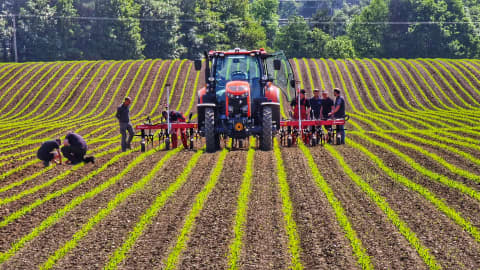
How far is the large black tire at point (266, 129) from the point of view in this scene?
1501 cm

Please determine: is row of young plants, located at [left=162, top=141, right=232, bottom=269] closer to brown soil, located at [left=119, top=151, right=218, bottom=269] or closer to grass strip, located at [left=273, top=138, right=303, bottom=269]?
brown soil, located at [left=119, top=151, right=218, bottom=269]

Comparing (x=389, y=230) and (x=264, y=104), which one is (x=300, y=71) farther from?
(x=389, y=230)

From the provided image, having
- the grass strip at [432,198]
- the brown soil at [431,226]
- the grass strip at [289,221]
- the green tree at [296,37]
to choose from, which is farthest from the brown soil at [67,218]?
the green tree at [296,37]

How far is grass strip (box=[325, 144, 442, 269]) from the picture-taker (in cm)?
755

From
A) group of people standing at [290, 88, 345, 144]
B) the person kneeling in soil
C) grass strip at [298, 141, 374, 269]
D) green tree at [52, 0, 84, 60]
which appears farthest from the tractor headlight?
green tree at [52, 0, 84, 60]

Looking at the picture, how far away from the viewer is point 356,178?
12578 mm

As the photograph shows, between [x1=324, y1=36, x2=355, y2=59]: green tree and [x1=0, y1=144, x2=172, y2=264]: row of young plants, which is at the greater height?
[x1=324, y1=36, x2=355, y2=59]: green tree

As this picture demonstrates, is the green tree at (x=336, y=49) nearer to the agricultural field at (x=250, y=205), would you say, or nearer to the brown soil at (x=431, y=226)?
the agricultural field at (x=250, y=205)

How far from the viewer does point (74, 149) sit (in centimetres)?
1498

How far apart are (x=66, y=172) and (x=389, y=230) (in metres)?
8.17

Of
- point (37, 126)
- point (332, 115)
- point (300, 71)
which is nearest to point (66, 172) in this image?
point (332, 115)

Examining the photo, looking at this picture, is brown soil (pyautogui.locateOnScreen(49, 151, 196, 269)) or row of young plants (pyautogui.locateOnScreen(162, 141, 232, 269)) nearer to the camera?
row of young plants (pyautogui.locateOnScreen(162, 141, 232, 269))

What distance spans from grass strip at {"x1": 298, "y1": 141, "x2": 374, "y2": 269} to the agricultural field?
0.06 feet

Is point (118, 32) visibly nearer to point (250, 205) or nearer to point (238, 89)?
point (238, 89)
